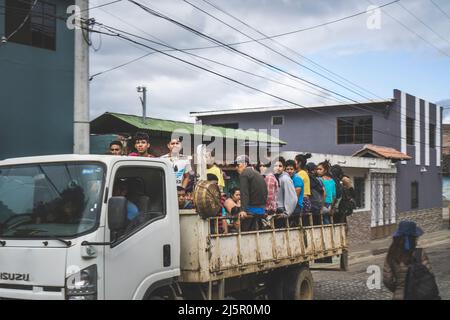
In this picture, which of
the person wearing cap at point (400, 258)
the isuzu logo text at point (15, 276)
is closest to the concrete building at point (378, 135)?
the person wearing cap at point (400, 258)

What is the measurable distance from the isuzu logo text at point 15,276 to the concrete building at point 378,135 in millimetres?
19843

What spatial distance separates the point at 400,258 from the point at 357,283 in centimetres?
666

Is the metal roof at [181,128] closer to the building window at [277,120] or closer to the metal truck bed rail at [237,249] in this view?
the metal truck bed rail at [237,249]

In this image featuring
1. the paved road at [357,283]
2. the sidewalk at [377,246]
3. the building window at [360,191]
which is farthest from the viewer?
the building window at [360,191]

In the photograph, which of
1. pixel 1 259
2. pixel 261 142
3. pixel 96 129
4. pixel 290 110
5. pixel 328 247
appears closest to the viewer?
pixel 1 259

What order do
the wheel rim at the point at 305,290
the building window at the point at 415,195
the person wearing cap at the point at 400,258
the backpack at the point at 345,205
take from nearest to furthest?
the person wearing cap at the point at 400,258 → the wheel rim at the point at 305,290 → the backpack at the point at 345,205 → the building window at the point at 415,195

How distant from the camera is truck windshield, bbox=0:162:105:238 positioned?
4.88 m

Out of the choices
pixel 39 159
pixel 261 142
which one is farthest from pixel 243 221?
pixel 261 142

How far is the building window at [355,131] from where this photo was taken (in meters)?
25.8

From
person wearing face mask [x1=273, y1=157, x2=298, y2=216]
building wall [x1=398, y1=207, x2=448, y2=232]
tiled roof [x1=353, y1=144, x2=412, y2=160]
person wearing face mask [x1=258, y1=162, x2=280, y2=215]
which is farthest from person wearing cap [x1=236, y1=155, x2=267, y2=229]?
building wall [x1=398, y1=207, x2=448, y2=232]

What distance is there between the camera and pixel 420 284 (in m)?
5.20

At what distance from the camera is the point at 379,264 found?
15578mm

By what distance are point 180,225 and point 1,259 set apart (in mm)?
1819
